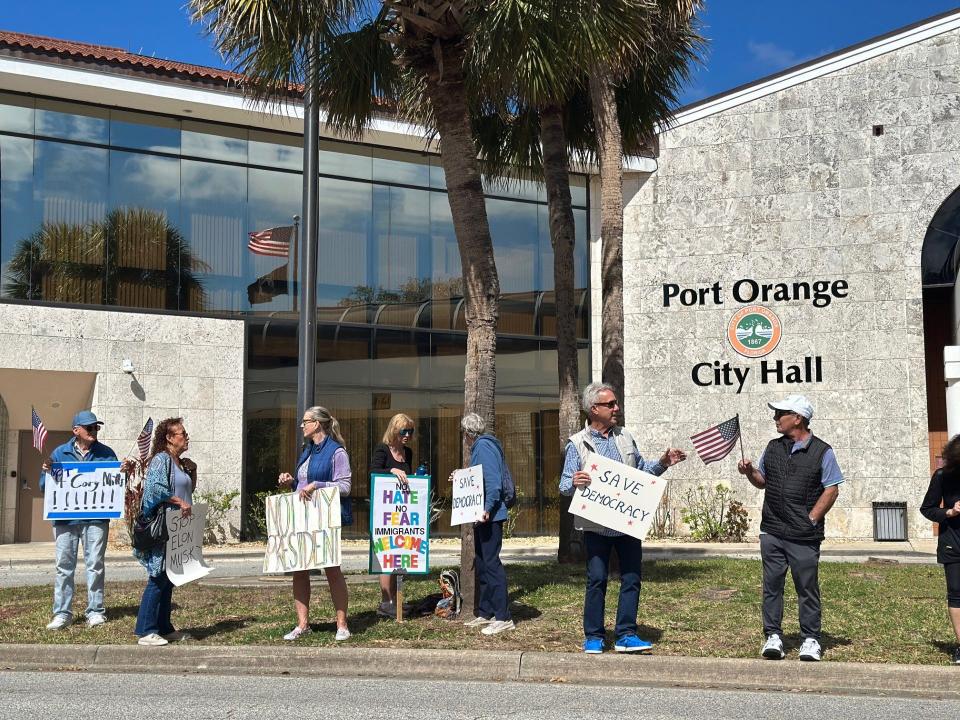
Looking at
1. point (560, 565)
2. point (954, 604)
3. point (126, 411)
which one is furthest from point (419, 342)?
point (954, 604)

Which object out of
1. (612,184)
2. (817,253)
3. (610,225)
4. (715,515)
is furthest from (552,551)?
(817,253)

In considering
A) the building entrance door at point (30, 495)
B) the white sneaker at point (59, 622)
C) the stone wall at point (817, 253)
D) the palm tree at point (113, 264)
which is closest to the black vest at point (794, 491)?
the white sneaker at point (59, 622)

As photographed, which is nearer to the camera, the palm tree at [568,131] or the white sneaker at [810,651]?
the white sneaker at [810,651]

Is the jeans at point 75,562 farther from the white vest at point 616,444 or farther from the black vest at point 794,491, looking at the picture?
the black vest at point 794,491

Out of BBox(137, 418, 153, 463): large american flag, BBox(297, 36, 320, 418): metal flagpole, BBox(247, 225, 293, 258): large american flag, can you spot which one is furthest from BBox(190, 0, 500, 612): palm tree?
BBox(247, 225, 293, 258): large american flag

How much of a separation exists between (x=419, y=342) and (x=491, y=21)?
14.2 metres

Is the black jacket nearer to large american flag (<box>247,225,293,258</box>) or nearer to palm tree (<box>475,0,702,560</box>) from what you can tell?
palm tree (<box>475,0,702,560</box>)

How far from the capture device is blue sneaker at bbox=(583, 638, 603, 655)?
8.23 meters

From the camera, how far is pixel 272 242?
23.0 metres

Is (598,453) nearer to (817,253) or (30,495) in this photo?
(817,253)

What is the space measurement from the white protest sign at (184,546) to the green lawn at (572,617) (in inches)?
21.4

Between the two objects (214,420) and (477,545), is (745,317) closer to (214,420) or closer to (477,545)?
(214,420)

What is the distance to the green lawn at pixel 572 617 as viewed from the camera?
28.5 feet

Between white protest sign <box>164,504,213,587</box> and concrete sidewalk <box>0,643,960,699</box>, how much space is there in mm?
553
